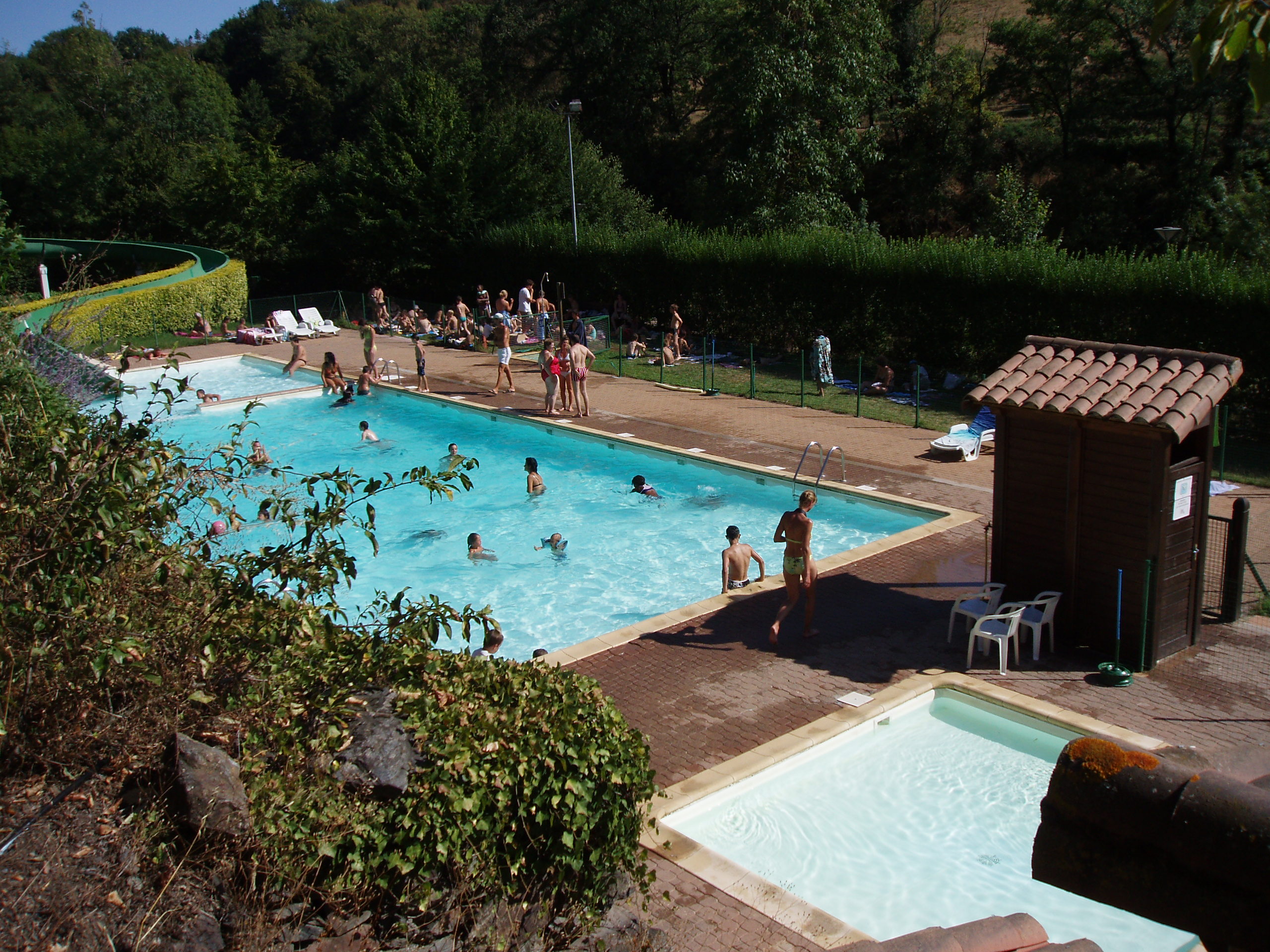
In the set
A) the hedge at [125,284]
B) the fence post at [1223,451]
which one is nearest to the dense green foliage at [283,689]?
the fence post at [1223,451]

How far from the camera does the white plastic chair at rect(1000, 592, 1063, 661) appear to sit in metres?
9.95

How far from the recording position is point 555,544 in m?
15.6

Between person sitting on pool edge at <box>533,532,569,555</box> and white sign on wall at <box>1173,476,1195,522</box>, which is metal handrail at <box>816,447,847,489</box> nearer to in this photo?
person sitting on pool edge at <box>533,532,569,555</box>

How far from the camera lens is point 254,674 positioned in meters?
5.70

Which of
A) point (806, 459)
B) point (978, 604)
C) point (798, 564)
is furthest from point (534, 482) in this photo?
point (978, 604)

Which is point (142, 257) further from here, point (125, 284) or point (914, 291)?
point (914, 291)

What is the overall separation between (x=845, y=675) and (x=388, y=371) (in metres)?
19.1

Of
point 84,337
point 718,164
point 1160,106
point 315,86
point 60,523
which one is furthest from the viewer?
point 315,86

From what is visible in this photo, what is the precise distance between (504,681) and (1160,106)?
38.1 m

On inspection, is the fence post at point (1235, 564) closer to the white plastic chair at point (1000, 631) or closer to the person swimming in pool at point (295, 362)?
the white plastic chair at point (1000, 631)

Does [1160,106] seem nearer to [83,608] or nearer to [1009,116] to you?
[1009,116]

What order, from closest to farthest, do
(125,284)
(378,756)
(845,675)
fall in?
(378,756)
(845,675)
(125,284)

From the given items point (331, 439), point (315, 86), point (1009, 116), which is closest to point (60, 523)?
point (331, 439)

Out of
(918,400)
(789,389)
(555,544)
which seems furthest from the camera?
(789,389)
